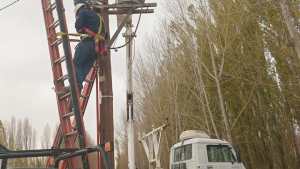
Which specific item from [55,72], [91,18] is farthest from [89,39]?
[55,72]

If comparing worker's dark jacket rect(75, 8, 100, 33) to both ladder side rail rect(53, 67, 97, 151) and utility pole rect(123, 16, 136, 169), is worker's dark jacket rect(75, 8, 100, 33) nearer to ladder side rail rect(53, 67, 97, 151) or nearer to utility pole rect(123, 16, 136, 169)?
ladder side rail rect(53, 67, 97, 151)

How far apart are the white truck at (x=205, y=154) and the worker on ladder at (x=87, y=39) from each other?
490 centimetres

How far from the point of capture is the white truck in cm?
859

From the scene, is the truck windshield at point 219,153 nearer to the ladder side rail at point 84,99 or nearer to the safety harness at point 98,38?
the ladder side rail at point 84,99

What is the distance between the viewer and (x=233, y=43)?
44.3 ft

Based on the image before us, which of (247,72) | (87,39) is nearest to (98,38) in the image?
(87,39)

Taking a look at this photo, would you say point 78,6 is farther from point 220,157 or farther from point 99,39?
point 220,157

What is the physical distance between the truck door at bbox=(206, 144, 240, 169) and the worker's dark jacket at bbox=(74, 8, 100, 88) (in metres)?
5.00

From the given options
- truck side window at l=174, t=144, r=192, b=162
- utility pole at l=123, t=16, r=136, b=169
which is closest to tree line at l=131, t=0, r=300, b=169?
truck side window at l=174, t=144, r=192, b=162

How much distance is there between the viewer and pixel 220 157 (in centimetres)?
882

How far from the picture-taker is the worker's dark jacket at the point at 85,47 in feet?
14.2

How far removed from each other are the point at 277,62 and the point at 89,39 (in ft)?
30.1

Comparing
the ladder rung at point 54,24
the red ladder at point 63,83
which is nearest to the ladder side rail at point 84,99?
the red ladder at point 63,83

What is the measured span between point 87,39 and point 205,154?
5.13 m
